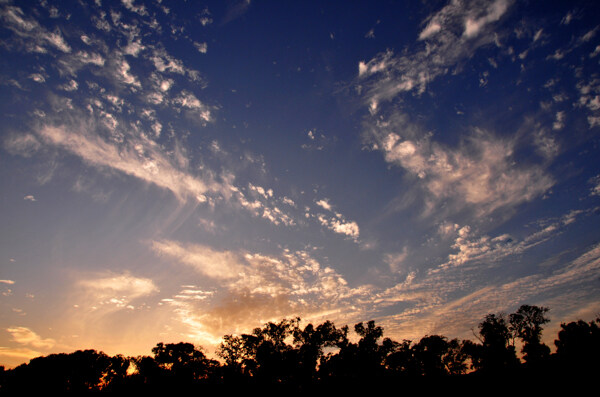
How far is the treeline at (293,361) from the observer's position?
4806 centimetres

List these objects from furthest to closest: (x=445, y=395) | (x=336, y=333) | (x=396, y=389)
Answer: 1. (x=336, y=333)
2. (x=396, y=389)
3. (x=445, y=395)

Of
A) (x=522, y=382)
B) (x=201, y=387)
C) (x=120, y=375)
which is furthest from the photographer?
(x=120, y=375)

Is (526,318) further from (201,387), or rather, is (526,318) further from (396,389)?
(201,387)

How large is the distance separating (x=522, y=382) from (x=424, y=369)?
159ft

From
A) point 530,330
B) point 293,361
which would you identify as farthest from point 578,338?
point 293,361

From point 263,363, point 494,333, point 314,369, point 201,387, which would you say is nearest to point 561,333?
point 494,333

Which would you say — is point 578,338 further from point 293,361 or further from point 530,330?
point 293,361

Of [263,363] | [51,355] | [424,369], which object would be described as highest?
[51,355]

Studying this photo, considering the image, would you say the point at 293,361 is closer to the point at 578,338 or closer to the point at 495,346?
the point at 495,346

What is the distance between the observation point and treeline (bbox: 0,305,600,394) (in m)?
48.1

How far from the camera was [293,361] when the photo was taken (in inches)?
1934

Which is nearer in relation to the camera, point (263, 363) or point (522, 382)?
point (522, 382)

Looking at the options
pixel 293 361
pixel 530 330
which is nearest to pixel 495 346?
pixel 530 330

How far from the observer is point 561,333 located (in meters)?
60.5
